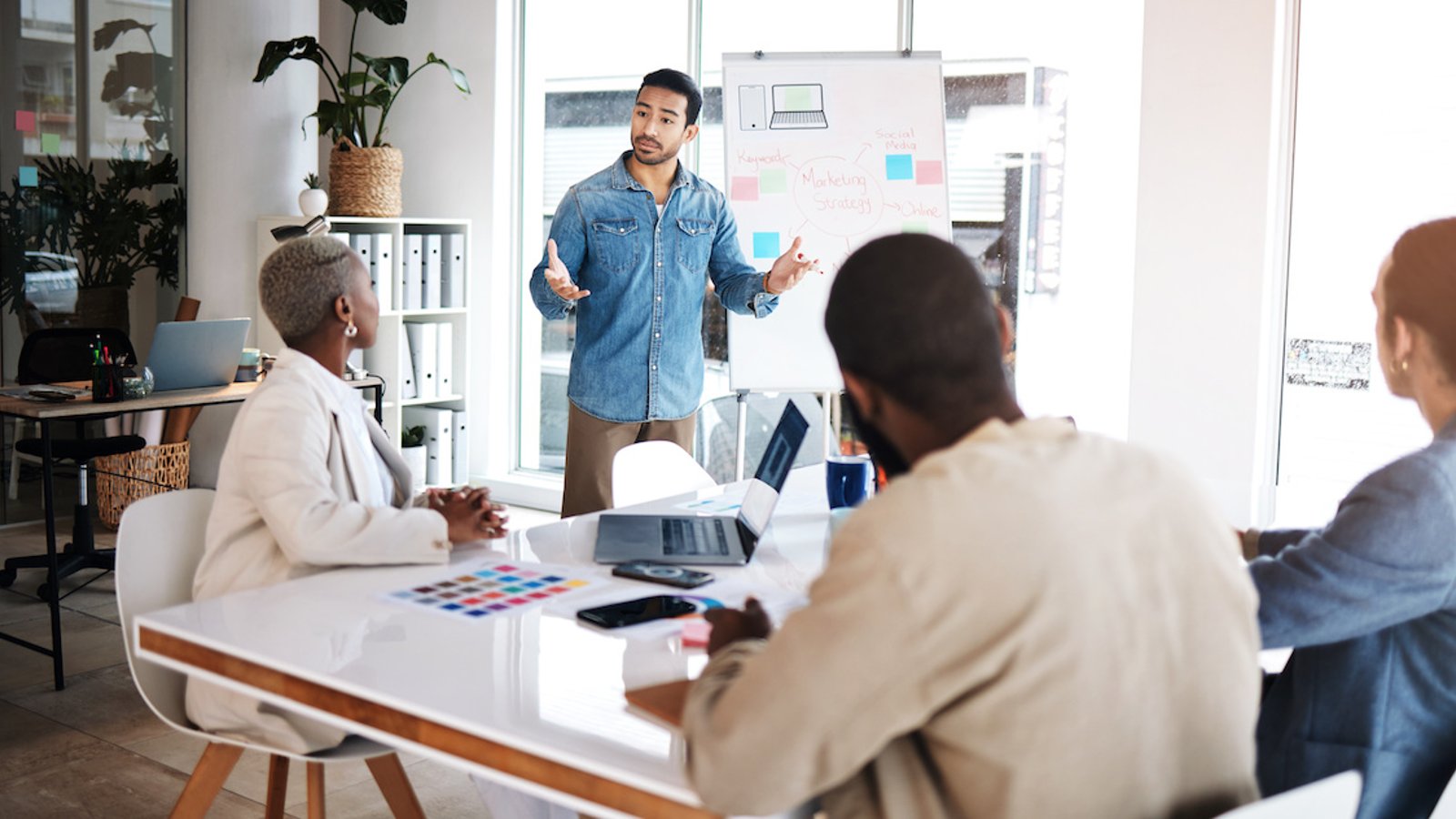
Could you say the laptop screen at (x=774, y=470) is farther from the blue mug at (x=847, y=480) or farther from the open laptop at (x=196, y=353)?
the open laptop at (x=196, y=353)

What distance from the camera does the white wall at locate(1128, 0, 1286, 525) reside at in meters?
4.48

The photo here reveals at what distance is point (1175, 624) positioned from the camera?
46.4 inches

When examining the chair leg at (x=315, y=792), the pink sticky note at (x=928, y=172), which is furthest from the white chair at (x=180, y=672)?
the pink sticky note at (x=928, y=172)

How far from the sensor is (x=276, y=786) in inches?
93.6

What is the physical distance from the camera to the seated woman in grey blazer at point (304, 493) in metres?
2.07

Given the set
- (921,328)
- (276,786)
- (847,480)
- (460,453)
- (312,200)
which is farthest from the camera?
(460,453)

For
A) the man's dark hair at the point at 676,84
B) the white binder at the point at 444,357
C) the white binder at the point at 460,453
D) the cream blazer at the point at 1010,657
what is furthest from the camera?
the white binder at the point at 460,453

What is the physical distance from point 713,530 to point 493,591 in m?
0.57

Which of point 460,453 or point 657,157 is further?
point 460,453

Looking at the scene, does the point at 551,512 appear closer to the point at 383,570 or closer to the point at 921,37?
the point at 921,37

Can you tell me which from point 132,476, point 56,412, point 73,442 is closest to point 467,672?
point 56,412

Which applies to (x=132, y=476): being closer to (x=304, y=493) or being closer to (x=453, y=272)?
(x=453, y=272)

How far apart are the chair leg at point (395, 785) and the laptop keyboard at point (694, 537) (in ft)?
2.02

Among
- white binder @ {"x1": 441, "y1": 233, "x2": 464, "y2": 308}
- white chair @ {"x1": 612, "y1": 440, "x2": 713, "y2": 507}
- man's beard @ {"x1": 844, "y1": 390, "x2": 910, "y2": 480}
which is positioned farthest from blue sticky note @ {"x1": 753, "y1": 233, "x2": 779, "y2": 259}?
man's beard @ {"x1": 844, "y1": 390, "x2": 910, "y2": 480}
